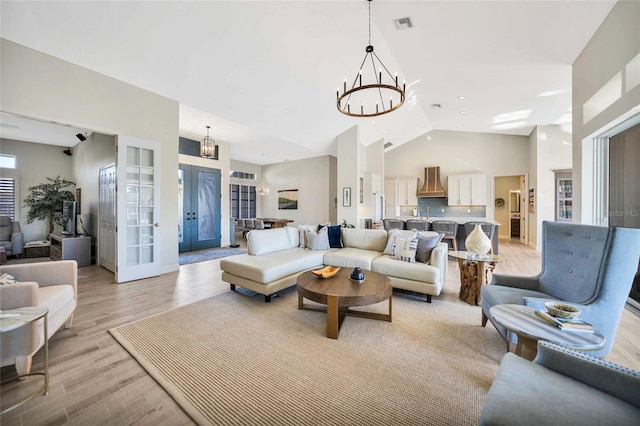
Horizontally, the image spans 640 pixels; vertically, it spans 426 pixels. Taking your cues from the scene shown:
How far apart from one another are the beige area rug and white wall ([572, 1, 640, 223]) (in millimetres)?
2545

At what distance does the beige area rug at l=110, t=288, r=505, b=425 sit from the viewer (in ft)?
5.14

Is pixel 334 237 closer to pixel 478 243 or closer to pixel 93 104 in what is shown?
pixel 478 243

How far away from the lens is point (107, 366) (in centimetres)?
199

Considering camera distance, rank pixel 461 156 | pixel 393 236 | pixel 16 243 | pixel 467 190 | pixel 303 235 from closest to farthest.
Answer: pixel 393 236 → pixel 303 235 → pixel 16 243 → pixel 467 190 → pixel 461 156

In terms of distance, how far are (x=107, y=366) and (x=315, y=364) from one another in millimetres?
1644

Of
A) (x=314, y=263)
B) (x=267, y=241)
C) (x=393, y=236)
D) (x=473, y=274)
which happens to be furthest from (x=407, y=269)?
(x=267, y=241)

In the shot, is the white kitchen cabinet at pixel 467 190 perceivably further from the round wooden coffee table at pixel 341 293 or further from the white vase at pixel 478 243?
the round wooden coffee table at pixel 341 293

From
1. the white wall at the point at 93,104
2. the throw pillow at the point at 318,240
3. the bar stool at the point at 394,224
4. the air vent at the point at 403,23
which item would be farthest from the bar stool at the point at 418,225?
the white wall at the point at 93,104

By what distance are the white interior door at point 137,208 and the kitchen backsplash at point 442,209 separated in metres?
8.33

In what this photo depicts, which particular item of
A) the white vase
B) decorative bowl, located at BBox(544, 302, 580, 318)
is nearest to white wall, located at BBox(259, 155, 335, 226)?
the white vase

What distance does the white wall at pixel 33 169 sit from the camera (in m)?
6.25

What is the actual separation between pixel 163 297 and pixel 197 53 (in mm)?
→ 3563

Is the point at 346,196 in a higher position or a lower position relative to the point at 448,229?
higher

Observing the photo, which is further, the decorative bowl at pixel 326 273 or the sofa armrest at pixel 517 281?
the decorative bowl at pixel 326 273
